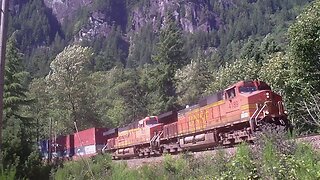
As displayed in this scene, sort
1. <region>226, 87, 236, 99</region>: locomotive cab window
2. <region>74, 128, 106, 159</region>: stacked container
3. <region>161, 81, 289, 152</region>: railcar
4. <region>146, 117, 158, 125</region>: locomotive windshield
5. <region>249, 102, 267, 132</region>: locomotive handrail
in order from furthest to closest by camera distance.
A: <region>74, 128, 106, 159</region>: stacked container, <region>146, 117, 158, 125</region>: locomotive windshield, <region>226, 87, 236, 99</region>: locomotive cab window, <region>161, 81, 289, 152</region>: railcar, <region>249, 102, 267, 132</region>: locomotive handrail

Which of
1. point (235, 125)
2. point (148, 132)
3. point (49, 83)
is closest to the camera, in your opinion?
point (235, 125)

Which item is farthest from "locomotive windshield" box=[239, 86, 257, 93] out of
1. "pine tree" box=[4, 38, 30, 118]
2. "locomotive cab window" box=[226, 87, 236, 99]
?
"pine tree" box=[4, 38, 30, 118]

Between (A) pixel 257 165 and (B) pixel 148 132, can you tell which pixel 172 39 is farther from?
(A) pixel 257 165

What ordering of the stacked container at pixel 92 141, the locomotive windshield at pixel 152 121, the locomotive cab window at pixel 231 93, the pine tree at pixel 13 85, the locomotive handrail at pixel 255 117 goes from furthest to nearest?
the stacked container at pixel 92 141, the pine tree at pixel 13 85, the locomotive windshield at pixel 152 121, the locomotive cab window at pixel 231 93, the locomotive handrail at pixel 255 117

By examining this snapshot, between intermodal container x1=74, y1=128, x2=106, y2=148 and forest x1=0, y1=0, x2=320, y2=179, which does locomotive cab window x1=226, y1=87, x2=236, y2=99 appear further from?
intermodal container x1=74, y1=128, x2=106, y2=148

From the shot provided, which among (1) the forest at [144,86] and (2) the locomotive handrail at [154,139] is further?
(2) the locomotive handrail at [154,139]

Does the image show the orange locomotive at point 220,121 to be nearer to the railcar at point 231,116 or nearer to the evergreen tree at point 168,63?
the railcar at point 231,116

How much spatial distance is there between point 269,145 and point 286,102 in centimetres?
1804

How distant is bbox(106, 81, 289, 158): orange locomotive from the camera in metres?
18.8

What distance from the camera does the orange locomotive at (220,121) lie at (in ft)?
61.8

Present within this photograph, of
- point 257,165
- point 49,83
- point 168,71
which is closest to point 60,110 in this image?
point 49,83

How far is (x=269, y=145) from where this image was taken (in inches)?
321

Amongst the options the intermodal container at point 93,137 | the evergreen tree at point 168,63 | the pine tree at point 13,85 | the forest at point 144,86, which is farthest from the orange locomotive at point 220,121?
the evergreen tree at point 168,63

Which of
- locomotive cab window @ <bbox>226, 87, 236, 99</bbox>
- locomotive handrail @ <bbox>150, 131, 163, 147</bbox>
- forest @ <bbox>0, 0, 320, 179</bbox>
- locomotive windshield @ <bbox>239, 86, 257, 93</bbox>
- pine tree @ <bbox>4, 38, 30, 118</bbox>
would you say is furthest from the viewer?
pine tree @ <bbox>4, 38, 30, 118</bbox>
